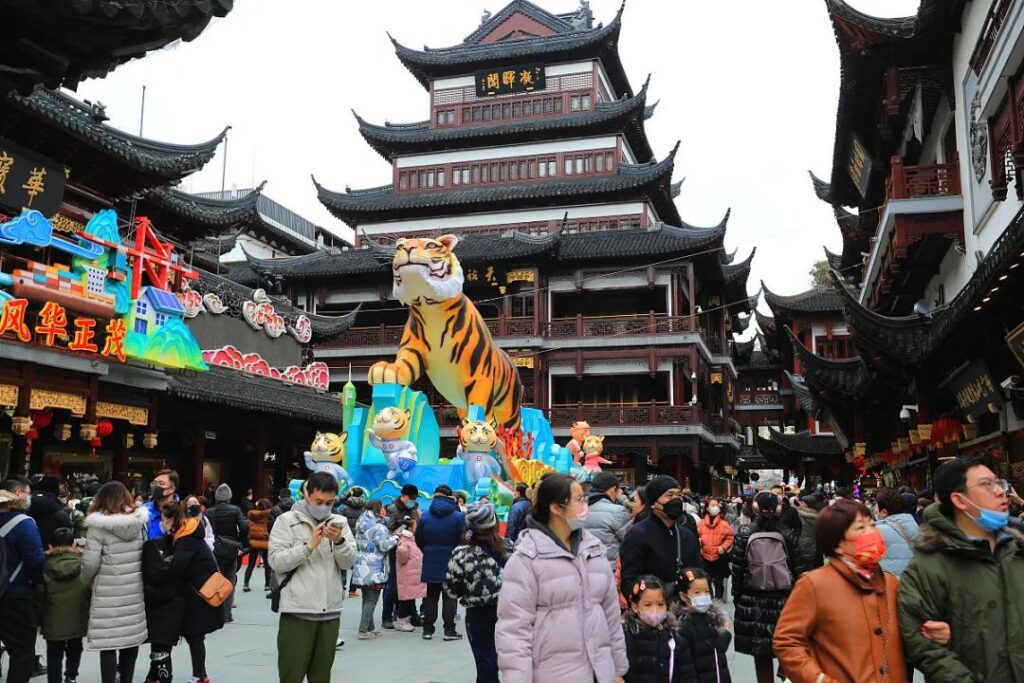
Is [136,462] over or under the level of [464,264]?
under

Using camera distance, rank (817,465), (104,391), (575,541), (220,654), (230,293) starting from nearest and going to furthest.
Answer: (575,541) → (220,654) → (104,391) → (230,293) → (817,465)

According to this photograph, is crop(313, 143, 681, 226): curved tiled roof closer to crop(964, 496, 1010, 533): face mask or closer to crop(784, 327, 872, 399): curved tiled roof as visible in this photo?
crop(784, 327, 872, 399): curved tiled roof

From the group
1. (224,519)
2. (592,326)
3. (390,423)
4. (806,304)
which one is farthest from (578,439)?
(806,304)

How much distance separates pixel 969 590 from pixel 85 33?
4269 mm

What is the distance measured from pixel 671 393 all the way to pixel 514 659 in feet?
85.9

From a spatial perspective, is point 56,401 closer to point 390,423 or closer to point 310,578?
point 390,423

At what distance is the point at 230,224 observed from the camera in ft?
64.5

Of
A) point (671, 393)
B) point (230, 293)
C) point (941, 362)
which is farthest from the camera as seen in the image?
point (671, 393)

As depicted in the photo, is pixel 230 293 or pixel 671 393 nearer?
pixel 230 293

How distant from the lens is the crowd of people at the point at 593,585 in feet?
9.96

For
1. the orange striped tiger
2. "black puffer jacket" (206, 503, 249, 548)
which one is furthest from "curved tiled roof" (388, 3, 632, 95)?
"black puffer jacket" (206, 503, 249, 548)

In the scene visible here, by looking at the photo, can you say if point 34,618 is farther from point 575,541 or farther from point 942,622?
point 942,622

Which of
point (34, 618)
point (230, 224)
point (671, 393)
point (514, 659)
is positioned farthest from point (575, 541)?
point (671, 393)

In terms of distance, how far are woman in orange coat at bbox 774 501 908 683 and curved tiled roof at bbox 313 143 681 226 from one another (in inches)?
1134
